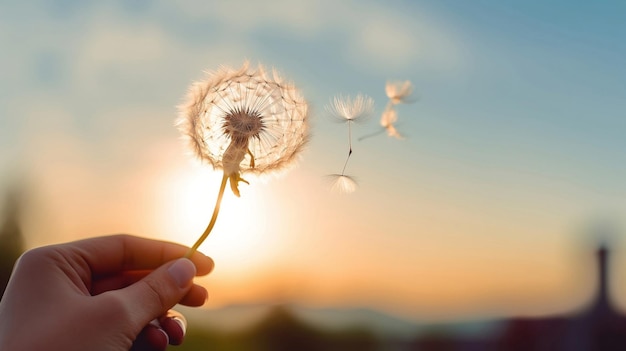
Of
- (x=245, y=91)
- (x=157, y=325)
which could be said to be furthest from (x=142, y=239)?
(x=245, y=91)

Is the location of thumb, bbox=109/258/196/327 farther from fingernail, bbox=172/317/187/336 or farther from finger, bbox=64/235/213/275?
fingernail, bbox=172/317/187/336

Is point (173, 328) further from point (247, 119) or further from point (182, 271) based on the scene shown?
point (247, 119)

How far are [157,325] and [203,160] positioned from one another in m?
0.68

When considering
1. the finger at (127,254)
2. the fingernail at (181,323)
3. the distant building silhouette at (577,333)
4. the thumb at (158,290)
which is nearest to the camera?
the thumb at (158,290)

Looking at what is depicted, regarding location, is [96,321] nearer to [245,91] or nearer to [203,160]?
[203,160]

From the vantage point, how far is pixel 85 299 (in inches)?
87.7

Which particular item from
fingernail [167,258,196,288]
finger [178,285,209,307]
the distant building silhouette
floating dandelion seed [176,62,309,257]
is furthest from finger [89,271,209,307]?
the distant building silhouette

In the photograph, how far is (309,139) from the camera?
2.96 m

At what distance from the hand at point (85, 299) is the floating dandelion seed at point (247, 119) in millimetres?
473

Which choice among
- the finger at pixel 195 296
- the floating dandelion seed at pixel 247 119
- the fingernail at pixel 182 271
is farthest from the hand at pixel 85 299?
the floating dandelion seed at pixel 247 119

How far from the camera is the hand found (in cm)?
215

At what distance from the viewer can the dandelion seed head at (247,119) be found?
2.86 m

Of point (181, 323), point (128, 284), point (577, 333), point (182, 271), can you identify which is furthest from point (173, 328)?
point (577, 333)

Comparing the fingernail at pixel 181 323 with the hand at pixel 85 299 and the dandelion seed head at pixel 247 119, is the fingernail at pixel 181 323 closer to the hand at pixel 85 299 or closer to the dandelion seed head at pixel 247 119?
the hand at pixel 85 299
